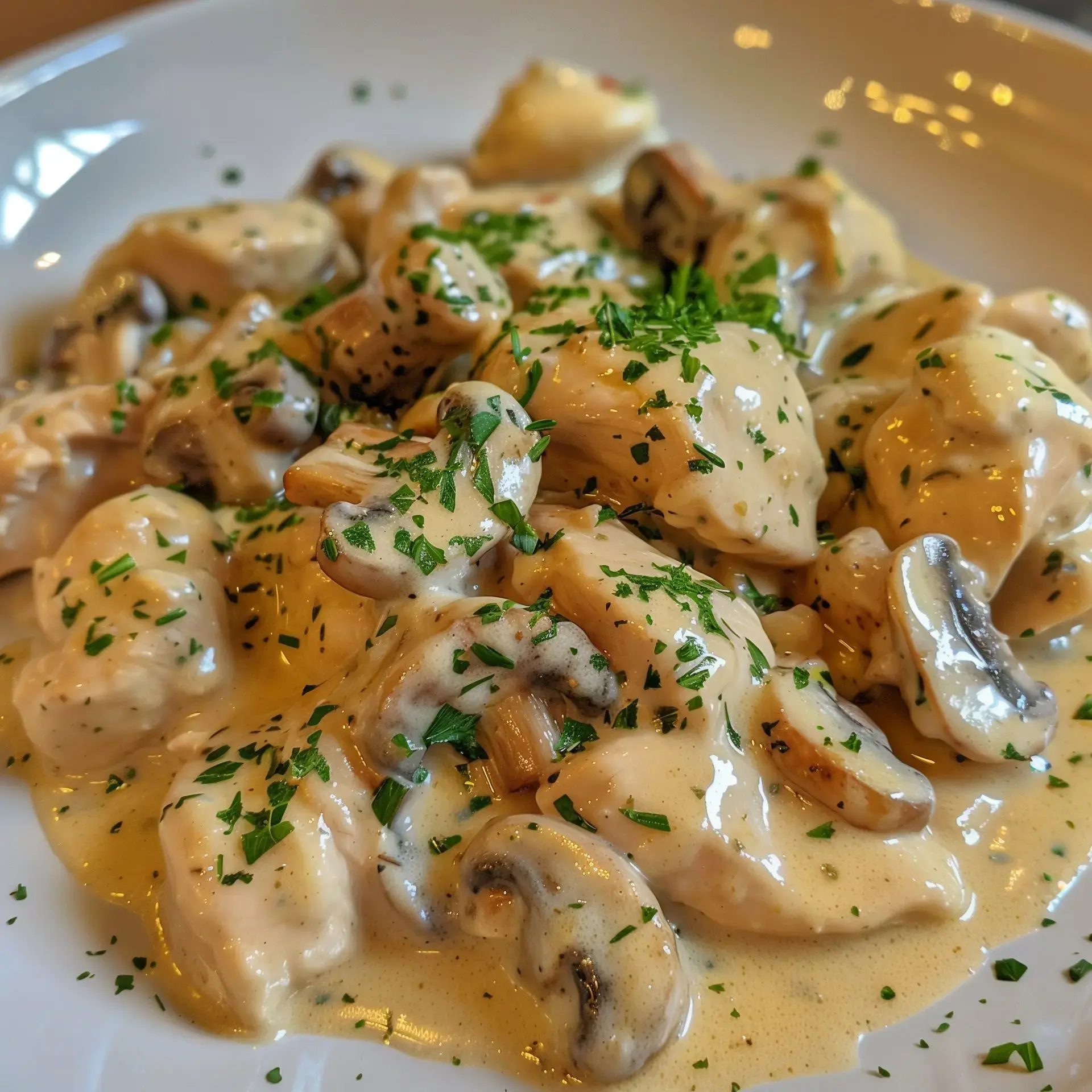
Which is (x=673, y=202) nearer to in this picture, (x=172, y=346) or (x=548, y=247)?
(x=548, y=247)

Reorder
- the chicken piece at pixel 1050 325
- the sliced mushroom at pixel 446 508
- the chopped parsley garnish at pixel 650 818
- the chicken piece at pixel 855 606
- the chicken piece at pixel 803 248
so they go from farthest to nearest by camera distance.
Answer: the chicken piece at pixel 803 248 < the chicken piece at pixel 1050 325 < the chicken piece at pixel 855 606 < the sliced mushroom at pixel 446 508 < the chopped parsley garnish at pixel 650 818

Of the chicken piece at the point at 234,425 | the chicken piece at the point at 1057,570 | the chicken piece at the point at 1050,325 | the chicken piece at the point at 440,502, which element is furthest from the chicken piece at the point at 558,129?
the chicken piece at the point at 1057,570

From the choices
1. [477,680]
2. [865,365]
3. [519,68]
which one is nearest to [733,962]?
[477,680]

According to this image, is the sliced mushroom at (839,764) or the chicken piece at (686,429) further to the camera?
the chicken piece at (686,429)

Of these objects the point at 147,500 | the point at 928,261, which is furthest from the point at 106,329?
the point at 928,261

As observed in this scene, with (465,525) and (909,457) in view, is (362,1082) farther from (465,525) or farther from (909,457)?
(909,457)

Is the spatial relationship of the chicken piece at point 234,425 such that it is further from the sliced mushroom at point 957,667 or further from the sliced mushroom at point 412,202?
the sliced mushroom at point 957,667

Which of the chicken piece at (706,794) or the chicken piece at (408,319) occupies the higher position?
the chicken piece at (408,319)
